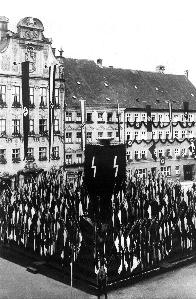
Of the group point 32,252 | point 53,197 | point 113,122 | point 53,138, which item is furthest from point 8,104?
point 32,252

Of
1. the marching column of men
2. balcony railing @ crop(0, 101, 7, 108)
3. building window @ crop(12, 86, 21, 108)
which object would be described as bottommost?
the marching column of men

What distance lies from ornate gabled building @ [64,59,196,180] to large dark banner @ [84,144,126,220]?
16.4 m

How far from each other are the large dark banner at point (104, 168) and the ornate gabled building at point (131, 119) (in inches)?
644

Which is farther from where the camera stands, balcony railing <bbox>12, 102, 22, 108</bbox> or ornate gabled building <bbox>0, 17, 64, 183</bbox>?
balcony railing <bbox>12, 102, 22, 108</bbox>

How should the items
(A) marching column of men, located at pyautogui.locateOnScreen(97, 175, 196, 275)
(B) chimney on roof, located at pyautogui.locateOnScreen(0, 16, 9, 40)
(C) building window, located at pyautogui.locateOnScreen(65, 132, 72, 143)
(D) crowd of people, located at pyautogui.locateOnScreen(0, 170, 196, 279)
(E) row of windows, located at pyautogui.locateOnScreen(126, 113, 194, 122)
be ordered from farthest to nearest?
(E) row of windows, located at pyautogui.locateOnScreen(126, 113, 194, 122)
(C) building window, located at pyautogui.locateOnScreen(65, 132, 72, 143)
(B) chimney on roof, located at pyautogui.locateOnScreen(0, 16, 9, 40)
(A) marching column of men, located at pyautogui.locateOnScreen(97, 175, 196, 275)
(D) crowd of people, located at pyautogui.locateOnScreen(0, 170, 196, 279)

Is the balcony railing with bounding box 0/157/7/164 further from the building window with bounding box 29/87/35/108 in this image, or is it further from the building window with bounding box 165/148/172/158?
the building window with bounding box 165/148/172/158

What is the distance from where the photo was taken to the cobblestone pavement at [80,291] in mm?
12148

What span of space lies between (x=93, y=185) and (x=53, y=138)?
1616 centimetres

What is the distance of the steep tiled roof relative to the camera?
33281 millimetres

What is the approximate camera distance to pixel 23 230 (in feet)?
53.8

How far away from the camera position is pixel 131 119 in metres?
34.5

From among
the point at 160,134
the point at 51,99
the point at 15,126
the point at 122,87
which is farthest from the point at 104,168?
the point at 122,87

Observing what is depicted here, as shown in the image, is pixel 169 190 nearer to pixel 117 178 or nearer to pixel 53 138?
pixel 117 178

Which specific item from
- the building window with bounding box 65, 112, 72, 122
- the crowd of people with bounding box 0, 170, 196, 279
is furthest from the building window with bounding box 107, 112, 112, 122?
the crowd of people with bounding box 0, 170, 196, 279
